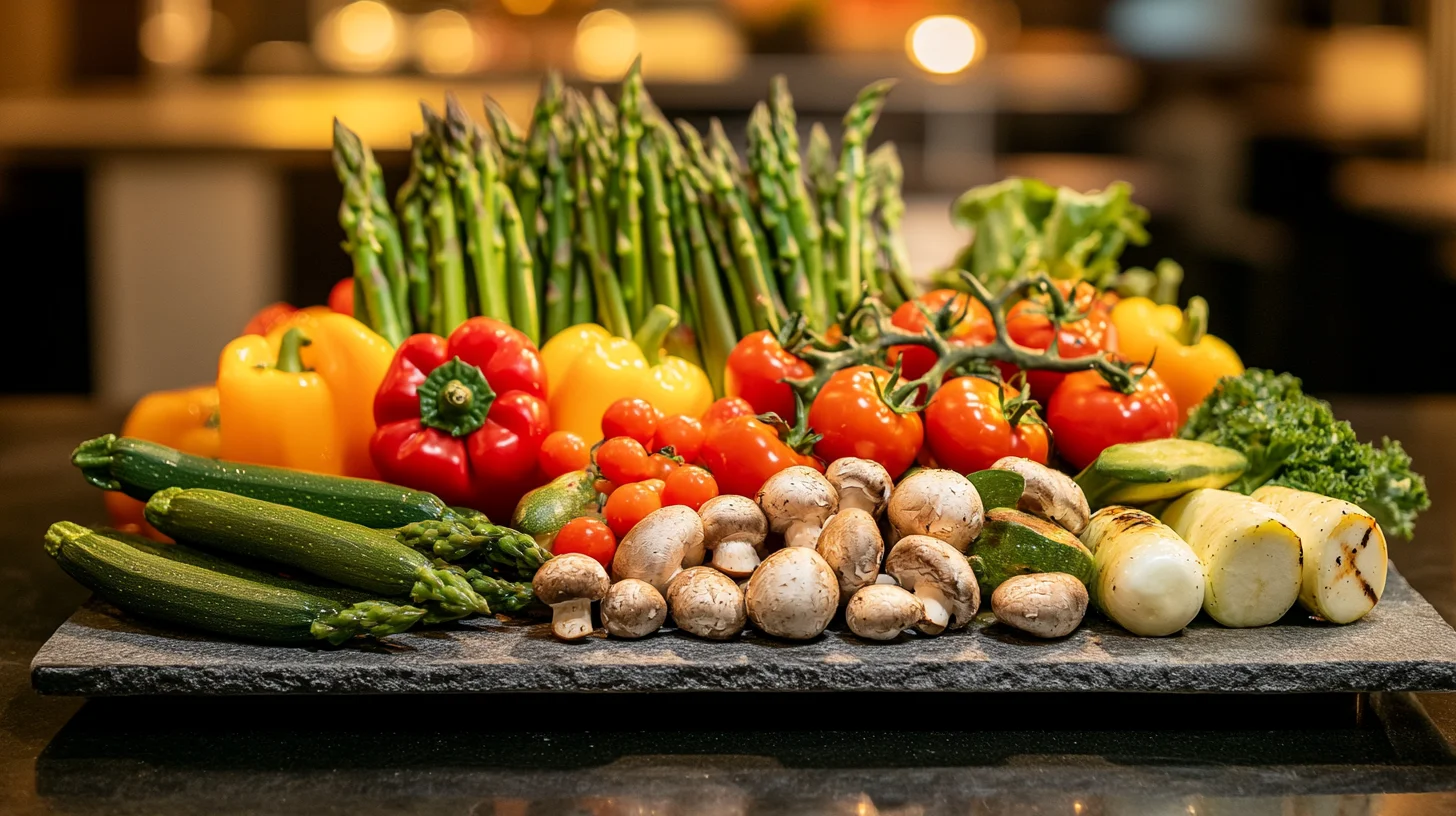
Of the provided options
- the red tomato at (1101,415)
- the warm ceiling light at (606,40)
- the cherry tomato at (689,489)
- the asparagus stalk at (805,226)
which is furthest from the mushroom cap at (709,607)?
the warm ceiling light at (606,40)

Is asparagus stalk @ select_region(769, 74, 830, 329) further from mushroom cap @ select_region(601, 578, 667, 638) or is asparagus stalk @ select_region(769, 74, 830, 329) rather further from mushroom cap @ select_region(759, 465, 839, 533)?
mushroom cap @ select_region(601, 578, 667, 638)

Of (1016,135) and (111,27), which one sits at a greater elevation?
(111,27)

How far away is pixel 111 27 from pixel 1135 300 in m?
7.20

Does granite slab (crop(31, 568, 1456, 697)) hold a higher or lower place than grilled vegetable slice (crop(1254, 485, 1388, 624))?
lower

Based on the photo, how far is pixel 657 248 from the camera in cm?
283

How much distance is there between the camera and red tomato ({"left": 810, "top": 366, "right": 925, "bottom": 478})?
2.17m

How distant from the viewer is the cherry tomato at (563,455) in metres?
2.25

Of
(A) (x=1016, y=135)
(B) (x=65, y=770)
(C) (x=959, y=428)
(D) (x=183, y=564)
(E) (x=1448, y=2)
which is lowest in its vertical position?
(B) (x=65, y=770)

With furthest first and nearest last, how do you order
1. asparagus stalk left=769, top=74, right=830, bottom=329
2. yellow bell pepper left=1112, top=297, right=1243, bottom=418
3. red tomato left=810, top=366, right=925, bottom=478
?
1. asparagus stalk left=769, top=74, right=830, bottom=329
2. yellow bell pepper left=1112, top=297, right=1243, bottom=418
3. red tomato left=810, top=366, right=925, bottom=478

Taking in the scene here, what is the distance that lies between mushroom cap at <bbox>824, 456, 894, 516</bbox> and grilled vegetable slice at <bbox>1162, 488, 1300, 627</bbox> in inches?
18.0

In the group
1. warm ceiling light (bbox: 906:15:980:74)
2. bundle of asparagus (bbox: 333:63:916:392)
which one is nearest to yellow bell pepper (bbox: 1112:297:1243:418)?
bundle of asparagus (bbox: 333:63:916:392)

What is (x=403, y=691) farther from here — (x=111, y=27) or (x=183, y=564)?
(x=111, y=27)

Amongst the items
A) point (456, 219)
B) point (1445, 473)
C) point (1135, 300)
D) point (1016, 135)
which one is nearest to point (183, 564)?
point (456, 219)

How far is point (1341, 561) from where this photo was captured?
1.88m
